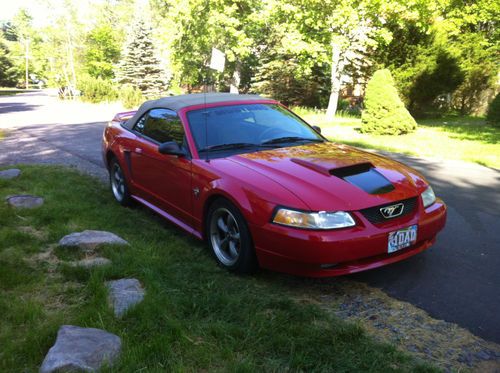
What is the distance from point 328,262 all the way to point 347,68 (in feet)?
69.8

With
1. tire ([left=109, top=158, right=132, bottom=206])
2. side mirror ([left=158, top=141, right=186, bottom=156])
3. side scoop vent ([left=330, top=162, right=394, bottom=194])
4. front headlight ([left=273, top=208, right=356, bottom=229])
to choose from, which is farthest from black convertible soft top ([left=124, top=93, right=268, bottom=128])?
front headlight ([left=273, top=208, right=356, bottom=229])

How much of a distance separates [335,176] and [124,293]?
1.87m

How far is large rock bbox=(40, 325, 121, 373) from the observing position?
233cm

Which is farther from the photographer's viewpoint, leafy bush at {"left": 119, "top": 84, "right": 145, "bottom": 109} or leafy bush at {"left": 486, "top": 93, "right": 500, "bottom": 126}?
leafy bush at {"left": 119, "top": 84, "right": 145, "bottom": 109}

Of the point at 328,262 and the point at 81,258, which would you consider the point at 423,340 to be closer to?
the point at 328,262

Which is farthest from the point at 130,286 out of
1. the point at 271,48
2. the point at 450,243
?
the point at 271,48

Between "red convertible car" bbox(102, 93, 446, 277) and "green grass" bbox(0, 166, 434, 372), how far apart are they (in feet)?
1.08

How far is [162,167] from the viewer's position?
15.5 ft

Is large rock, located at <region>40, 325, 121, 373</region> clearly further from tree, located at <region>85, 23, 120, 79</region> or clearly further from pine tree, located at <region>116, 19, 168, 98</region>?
tree, located at <region>85, 23, 120, 79</region>

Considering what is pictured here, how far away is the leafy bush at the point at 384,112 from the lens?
1273 centimetres

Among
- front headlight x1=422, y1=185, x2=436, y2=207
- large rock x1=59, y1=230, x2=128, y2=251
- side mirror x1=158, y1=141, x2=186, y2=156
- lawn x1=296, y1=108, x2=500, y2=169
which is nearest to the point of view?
front headlight x1=422, y1=185, x2=436, y2=207

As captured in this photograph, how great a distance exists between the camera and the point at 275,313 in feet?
10.2

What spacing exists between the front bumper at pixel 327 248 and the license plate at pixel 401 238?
0.13ft

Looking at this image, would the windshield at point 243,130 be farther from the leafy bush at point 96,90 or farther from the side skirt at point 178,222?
the leafy bush at point 96,90
